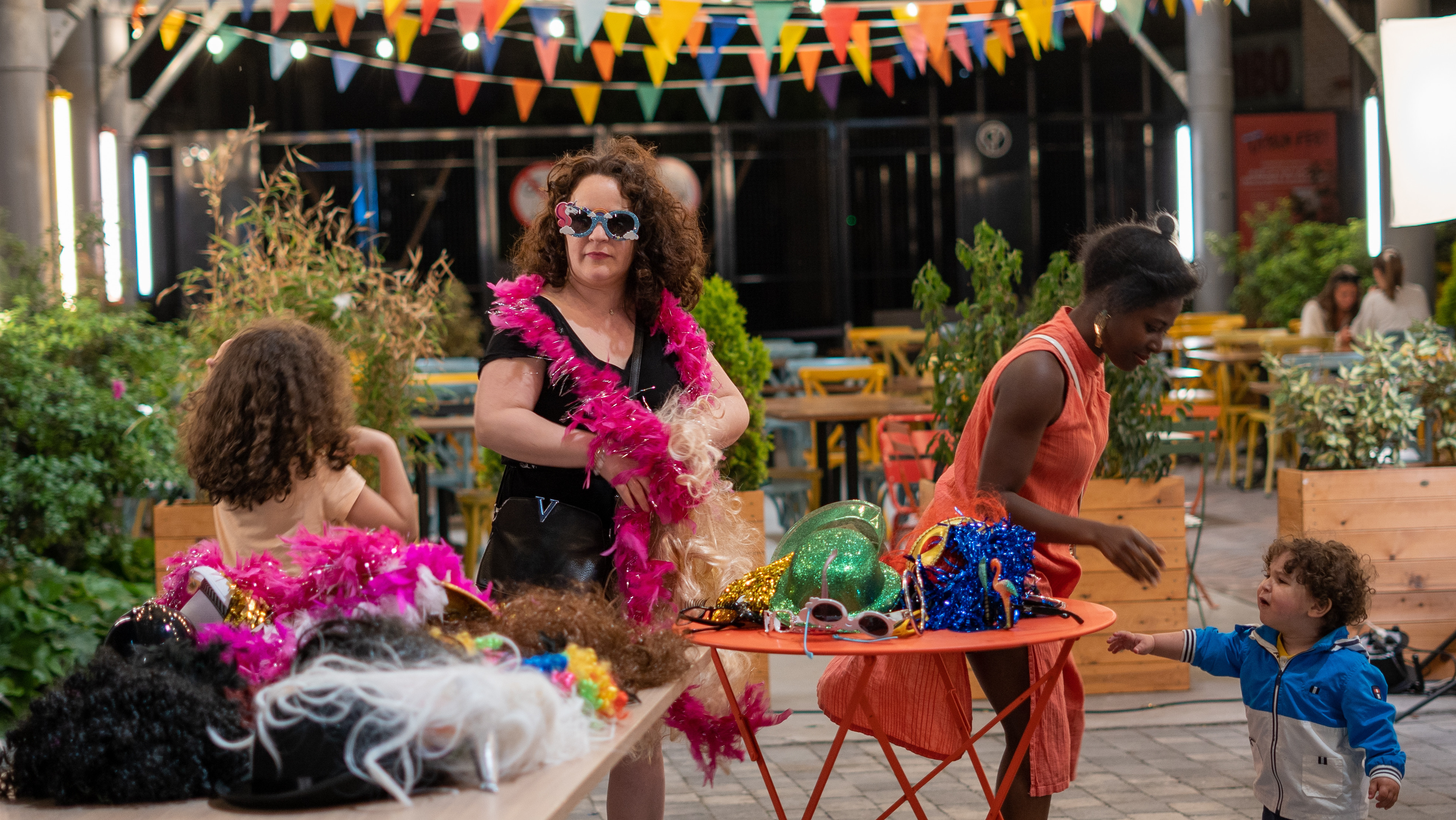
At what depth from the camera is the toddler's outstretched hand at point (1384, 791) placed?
7.40 feet

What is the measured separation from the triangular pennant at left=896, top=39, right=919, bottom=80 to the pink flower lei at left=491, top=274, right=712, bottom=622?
32.1 ft

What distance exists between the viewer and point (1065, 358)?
2.39 meters

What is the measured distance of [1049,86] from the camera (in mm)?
17047

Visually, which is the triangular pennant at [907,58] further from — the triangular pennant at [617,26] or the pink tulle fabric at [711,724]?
the pink tulle fabric at [711,724]

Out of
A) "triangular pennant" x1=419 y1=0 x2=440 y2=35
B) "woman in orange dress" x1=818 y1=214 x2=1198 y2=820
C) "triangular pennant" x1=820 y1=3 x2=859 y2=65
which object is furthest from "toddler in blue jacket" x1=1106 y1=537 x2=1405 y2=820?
"triangular pennant" x1=820 y1=3 x2=859 y2=65

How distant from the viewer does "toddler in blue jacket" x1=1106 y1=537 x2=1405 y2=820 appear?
2.51m

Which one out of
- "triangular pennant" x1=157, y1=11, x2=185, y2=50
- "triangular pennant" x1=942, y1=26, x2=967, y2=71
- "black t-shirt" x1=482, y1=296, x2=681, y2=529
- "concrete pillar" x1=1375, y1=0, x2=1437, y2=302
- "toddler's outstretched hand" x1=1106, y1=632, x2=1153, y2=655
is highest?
"triangular pennant" x1=157, y1=11, x2=185, y2=50

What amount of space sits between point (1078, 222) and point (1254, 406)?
677 cm

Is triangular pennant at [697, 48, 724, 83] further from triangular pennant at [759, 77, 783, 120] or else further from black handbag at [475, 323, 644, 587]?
black handbag at [475, 323, 644, 587]

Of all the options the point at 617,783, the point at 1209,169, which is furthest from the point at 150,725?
the point at 1209,169

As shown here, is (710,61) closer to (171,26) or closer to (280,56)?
(280,56)

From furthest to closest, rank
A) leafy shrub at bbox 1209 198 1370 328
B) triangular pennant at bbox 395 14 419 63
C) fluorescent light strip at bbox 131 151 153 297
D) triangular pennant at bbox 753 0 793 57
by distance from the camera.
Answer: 1. fluorescent light strip at bbox 131 151 153 297
2. leafy shrub at bbox 1209 198 1370 328
3. triangular pennant at bbox 395 14 419 63
4. triangular pennant at bbox 753 0 793 57

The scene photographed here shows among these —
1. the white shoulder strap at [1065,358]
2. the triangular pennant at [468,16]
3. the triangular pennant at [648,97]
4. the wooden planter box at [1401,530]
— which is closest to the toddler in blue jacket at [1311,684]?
the white shoulder strap at [1065,358]

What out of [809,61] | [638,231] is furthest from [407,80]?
[638,231]
